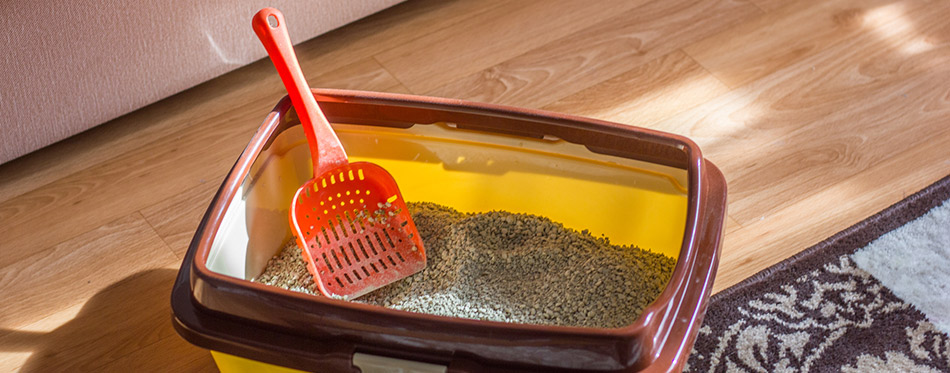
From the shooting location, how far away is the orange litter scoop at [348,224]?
95 cm

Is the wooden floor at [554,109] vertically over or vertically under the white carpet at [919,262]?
over

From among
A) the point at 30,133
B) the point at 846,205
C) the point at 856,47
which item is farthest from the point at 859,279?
the point at 30,133

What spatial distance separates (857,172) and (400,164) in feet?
1.90

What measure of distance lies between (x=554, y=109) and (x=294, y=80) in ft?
1.56

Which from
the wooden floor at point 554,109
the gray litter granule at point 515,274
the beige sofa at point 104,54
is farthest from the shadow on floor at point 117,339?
the beige sofa at point 104,54

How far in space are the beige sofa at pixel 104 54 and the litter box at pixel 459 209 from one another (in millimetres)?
341

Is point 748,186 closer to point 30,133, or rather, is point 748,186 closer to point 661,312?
point 661,312

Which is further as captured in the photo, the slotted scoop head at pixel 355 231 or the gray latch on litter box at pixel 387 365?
the slotted scoop head at pixel 355 231

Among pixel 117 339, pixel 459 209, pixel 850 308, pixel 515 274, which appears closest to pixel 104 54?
pixel 117 339

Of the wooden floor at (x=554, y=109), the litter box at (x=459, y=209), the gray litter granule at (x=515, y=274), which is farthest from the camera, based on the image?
the wooden floor at (x=554, y=109)

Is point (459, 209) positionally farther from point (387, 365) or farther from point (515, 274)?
point (387, 365)

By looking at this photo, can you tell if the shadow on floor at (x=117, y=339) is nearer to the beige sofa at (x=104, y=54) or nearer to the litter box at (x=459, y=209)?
the litter box at (x=459, y=209)

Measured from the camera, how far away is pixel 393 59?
1390 millimetres

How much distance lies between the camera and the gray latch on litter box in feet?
2.39
